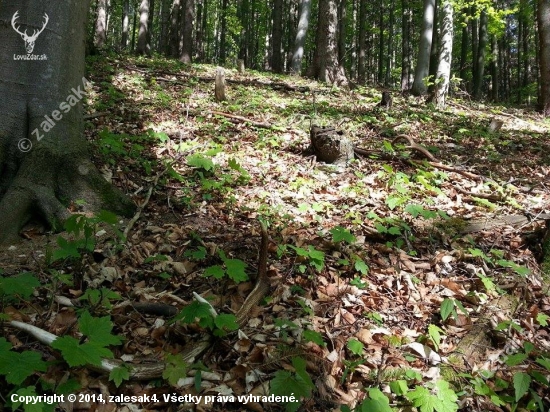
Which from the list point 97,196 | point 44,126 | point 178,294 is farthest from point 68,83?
point 178,294

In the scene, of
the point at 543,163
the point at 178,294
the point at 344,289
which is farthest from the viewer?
the point at 543,163

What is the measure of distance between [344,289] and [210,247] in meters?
1.28

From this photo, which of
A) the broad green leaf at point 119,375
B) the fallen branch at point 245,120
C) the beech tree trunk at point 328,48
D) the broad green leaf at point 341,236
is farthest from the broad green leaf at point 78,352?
the beech tree trunk at point 328,48

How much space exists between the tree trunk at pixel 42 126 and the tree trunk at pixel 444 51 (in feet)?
29.3

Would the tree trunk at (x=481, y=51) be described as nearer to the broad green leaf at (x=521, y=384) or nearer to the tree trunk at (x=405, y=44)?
the tree trunk at (x=405, y=44)

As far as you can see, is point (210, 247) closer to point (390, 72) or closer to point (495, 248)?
point (495, 248)

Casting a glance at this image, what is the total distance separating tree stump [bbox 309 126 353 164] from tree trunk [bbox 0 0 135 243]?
3098mm

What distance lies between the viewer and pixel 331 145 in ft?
18.4

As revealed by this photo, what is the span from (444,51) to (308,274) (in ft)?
29.9

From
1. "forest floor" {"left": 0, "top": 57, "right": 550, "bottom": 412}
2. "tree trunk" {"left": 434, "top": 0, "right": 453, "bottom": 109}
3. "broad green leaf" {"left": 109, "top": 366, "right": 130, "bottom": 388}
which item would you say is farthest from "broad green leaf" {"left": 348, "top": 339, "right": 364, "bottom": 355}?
"tree trunk" {"left": 434, "top": 0, "right": 453, "bottom": 109}

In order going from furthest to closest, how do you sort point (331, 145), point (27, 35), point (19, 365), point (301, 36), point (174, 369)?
point (301, 36) → point (331, 145) → point (27, 35) → point (174, 369) → point (19, 365)

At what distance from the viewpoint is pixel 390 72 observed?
109 feet

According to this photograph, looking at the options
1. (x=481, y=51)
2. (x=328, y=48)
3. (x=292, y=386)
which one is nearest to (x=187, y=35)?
(x=328, y=48)

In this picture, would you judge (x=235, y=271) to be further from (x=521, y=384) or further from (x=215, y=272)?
(x=521, y=384)
